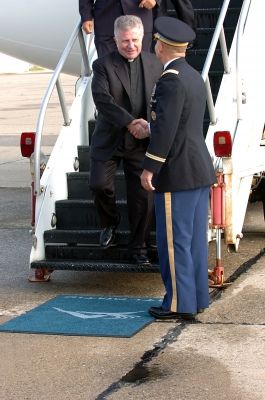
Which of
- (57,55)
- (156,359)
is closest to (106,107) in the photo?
(156,359)

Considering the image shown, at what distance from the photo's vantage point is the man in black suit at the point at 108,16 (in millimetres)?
7090

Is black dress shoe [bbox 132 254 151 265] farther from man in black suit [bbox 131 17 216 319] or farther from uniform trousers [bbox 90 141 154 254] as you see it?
man in black suit [bbox 131 17 216 319]

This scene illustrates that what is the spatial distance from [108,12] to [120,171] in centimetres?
112

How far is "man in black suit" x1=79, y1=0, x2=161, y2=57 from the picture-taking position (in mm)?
7090

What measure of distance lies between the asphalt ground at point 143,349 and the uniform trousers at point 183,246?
6.3 inches

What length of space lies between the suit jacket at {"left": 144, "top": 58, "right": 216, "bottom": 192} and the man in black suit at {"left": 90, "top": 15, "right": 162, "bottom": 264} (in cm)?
77

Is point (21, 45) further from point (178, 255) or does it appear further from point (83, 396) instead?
point (83, 396)

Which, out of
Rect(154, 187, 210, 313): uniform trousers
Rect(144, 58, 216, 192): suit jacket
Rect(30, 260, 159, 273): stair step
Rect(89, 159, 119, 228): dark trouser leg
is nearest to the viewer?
Rect(144, 58, 216, 192): suit jacket

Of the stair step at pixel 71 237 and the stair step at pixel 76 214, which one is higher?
the stair step at pixel 76 214

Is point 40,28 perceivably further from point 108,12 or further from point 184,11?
point 184,11

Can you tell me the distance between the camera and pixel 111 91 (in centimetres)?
651

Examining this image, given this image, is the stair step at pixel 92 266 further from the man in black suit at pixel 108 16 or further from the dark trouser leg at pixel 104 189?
the man in black suit at pixel 108 16

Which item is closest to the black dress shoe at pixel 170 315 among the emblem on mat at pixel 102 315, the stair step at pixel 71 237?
the emblem on mat at pixel 102 315

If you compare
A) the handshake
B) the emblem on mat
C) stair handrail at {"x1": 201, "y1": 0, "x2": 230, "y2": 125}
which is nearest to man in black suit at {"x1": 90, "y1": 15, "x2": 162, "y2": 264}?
the handshake
